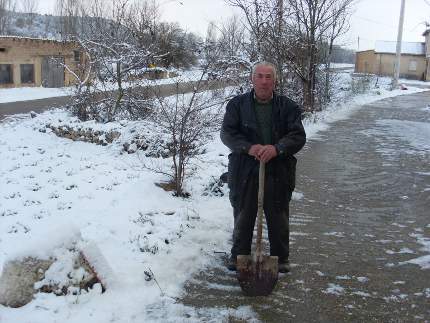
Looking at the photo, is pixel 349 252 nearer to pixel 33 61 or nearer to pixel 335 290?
pixel 335 290

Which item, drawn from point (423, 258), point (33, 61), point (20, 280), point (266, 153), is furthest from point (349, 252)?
point (33, 61)

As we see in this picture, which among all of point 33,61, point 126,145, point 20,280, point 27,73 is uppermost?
point 33,61

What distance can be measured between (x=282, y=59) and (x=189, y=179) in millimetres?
8843

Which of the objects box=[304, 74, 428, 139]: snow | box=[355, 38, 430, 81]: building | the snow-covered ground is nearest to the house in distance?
box=[355, 38, 430, 81]: building

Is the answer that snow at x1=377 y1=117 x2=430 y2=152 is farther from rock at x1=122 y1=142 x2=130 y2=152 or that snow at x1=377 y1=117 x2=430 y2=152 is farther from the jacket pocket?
the jacket pocket

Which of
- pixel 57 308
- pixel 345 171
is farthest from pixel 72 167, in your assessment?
pixel 57 308

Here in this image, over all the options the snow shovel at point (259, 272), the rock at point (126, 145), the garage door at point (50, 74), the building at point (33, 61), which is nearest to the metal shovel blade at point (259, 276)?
the snow shovel at point (259, 272)

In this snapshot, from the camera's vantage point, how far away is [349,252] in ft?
16.2

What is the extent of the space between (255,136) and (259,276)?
1151 millimetres

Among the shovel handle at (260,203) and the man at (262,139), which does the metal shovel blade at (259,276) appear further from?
the man at (262,139)

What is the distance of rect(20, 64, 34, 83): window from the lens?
26453mm

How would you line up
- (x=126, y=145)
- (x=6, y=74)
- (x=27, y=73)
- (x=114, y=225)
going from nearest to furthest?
(x=114, y=225) < (x=126, y=145) < (x=6, y=74) < (x=27, y=73)

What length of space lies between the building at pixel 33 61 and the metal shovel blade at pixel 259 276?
883 inches

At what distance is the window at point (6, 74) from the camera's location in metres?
25.2
